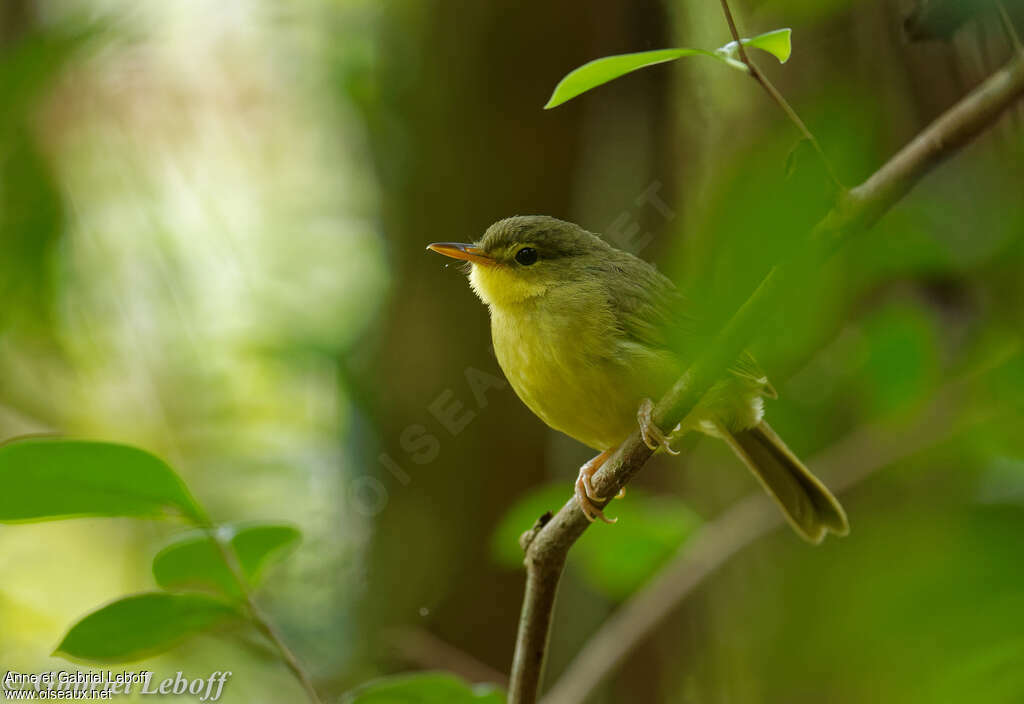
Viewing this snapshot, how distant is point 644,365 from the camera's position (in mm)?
2838

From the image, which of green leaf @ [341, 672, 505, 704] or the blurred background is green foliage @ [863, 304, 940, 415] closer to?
the blurred background

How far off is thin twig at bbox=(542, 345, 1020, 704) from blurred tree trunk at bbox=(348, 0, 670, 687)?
69cm

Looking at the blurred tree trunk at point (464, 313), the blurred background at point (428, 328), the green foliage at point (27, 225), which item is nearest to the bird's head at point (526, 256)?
the blurred background at point (428, 328)

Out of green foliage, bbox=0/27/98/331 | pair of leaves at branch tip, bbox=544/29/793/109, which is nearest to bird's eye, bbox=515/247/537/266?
pair of leaves at branch tip, bbox=544/29/793/109

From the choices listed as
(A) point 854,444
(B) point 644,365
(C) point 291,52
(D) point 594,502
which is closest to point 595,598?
(A) point 854,444

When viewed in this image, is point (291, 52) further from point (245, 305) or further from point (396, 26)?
point (245, 305)

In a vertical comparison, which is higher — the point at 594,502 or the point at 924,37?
the point at 924,37

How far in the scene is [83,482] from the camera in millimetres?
1859

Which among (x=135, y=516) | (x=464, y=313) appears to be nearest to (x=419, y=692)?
(x=135, y=516)

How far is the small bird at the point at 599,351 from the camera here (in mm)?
2840

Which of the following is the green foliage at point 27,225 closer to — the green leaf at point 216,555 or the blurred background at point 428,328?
the blurred background at point 428,328

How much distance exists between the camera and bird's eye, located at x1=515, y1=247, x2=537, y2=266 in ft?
11.1

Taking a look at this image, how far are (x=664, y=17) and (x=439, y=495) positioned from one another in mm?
2218

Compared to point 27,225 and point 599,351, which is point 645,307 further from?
point 27,225
